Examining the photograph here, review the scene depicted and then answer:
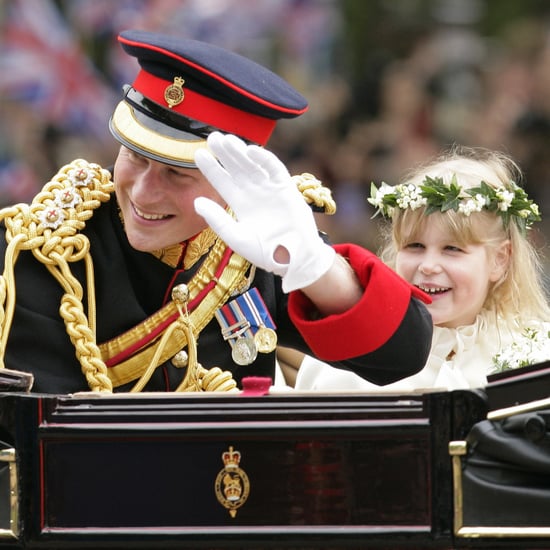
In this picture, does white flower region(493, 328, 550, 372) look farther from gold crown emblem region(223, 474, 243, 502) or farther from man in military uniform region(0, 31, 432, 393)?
gold crown emblem region(223, 474, 243, 502)

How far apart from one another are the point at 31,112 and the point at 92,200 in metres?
4.56

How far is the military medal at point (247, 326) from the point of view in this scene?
298 centimetres

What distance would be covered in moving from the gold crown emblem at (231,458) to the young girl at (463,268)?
3.63 ft

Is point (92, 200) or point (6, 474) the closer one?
point (6, 474)

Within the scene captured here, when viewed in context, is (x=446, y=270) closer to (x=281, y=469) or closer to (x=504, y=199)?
(x=504, y=199)

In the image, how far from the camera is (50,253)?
113 inches

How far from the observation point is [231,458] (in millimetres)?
2357

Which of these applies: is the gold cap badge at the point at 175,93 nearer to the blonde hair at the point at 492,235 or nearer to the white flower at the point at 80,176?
the white flower at the point at 80,176

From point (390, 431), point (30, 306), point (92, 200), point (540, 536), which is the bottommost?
point (540, 536)

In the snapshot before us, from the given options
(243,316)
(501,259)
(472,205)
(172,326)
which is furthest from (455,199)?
(172,326)

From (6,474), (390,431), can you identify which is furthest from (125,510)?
(390,431)

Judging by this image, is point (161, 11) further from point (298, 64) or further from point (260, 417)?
point (260, 417)

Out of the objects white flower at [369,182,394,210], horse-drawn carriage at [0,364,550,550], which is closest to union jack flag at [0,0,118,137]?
white flower at [369,182,394,210]

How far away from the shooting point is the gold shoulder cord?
2.83 metres
